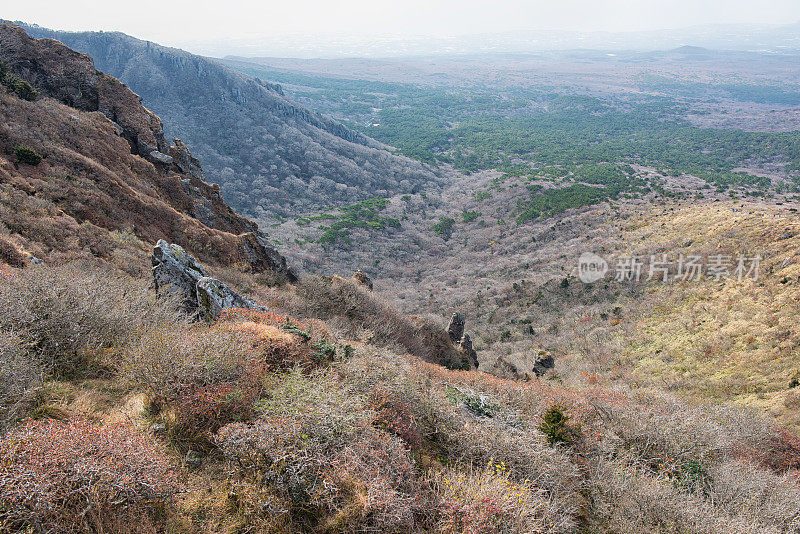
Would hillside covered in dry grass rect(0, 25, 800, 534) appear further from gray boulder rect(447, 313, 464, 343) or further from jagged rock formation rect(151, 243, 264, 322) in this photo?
gray boulder rect(447, 313, 464, 343)

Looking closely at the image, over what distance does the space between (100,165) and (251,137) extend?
6047 centimetres

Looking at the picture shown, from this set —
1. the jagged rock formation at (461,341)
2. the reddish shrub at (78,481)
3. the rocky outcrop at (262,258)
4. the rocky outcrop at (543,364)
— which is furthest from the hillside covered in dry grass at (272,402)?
the jagged rock formation at (461,341)

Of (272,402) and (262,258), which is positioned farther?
(262,258)

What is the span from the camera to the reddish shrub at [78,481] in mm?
2920

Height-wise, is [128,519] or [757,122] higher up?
[757,122]

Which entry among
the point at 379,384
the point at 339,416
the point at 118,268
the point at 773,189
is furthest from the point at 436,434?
the point at 773,189

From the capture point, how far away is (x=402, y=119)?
417 ft

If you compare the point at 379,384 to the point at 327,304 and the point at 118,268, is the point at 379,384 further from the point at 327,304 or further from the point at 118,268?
the point at 327,304

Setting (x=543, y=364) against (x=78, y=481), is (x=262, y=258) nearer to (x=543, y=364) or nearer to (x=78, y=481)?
(x=543, y=364)

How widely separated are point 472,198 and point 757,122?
93922mm

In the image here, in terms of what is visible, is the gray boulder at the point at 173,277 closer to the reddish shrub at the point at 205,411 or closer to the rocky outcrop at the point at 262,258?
the reddish shrub at the point at 205,411

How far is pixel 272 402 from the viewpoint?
5012 mm

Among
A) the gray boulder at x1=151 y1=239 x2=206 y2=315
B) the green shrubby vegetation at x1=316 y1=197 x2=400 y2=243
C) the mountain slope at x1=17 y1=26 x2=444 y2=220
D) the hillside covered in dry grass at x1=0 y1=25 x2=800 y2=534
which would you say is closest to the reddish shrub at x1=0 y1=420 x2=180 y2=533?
the hillside covered in dry grass at x1=0 y1=25 x2=800 y2=534

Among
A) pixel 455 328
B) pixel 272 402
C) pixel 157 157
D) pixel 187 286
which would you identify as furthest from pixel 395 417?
pixel 157 157
